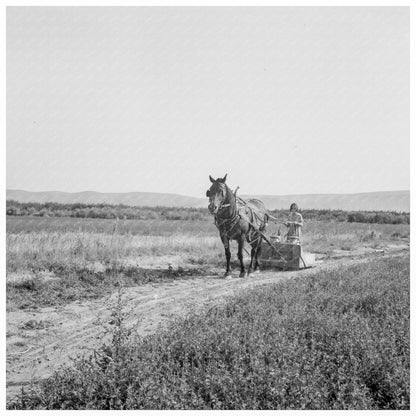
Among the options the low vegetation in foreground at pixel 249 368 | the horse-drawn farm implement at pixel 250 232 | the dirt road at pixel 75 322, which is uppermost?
the horse-drawn farm implement at pixel 250 232

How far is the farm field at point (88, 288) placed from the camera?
6.86 meters

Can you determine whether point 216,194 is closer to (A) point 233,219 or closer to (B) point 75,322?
(A) point 233,219

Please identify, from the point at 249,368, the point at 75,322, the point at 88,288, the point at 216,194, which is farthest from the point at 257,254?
the point at 249,368

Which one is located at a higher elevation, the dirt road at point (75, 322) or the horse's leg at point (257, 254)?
the horse's leg at point (257, 254)

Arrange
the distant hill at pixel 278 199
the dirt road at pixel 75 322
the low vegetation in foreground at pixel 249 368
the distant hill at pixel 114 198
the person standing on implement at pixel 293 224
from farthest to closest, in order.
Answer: the distant hill at pixel 114 198, the distant hill at pixel 278 199, the person standing on implement at pixel 293 224, the dirt road at pixel 75 322, the low vegetation in foreground at pixel 249 368

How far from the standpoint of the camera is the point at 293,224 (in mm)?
14680

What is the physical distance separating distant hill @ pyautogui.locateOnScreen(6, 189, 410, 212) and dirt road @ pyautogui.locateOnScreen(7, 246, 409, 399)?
113 metres

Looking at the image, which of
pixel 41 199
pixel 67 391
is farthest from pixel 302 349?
pixel 41 199

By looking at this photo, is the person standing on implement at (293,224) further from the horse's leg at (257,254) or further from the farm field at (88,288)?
Answer: the farm field at (88,288)

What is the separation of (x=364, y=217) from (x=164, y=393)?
58.0 m

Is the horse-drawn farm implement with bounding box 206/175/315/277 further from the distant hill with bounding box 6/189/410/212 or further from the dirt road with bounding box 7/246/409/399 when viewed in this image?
the distant hill with bounding box 6/189/410/212

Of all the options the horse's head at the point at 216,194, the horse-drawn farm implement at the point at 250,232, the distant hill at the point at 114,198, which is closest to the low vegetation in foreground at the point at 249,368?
the horse's head at the point at 216,194

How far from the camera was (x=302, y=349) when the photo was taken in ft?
17.7

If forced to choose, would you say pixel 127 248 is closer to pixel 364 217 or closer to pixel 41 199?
pixel 364 217
